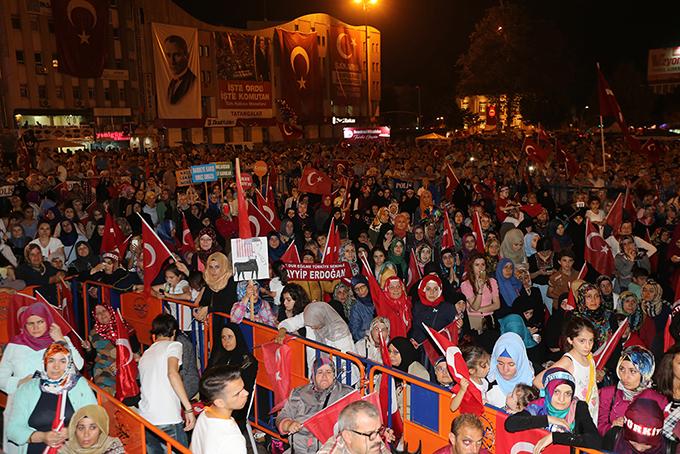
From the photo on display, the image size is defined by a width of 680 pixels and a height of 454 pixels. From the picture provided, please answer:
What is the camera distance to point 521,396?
14.6 ft

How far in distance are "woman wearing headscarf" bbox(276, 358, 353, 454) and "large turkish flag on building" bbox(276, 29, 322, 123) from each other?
4678 centimetres

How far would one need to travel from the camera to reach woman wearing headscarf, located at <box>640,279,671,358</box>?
6.67m

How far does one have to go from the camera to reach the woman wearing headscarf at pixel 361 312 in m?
7.18

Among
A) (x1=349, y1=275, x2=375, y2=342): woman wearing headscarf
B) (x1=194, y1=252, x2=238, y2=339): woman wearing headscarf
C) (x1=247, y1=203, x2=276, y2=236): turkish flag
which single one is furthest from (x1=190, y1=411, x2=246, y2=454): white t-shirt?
(x1=247, y1=203, x2=276, y2=236): turkish flag

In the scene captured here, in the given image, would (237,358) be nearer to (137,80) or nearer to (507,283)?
(507,283)

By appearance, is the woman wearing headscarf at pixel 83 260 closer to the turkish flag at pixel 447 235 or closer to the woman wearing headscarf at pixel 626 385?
the turkish flag at pixel 447 235

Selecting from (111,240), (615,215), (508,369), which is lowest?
(508,369)

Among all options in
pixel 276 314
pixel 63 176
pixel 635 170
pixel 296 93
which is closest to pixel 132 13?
pixel 296 93

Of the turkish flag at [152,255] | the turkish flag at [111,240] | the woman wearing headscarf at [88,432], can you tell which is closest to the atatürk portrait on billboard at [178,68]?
the turkish flag at [111,240]

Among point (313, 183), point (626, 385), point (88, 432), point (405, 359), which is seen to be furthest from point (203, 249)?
point (626, 385)

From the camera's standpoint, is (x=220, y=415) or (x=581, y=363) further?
(x=581, y=363)

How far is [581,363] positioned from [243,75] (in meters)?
46.6

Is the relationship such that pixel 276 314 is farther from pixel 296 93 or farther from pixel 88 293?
pixel 296 93

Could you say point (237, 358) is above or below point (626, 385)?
below
